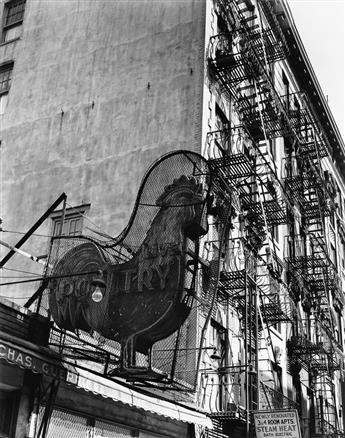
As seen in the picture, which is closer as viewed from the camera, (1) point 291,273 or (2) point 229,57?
(2) point 229,57

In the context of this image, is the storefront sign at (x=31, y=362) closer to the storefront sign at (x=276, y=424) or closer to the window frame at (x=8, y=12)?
the storefront sign at (x=276, y=424)

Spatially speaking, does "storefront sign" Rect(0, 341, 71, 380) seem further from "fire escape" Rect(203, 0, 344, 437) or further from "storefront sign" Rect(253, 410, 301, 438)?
"storefront sign" Rect(253, 410, 301, 438)

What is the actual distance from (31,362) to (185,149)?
1058 cm

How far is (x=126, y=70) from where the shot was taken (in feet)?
80.3

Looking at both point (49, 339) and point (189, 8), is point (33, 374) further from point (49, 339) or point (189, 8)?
point (189, 8)

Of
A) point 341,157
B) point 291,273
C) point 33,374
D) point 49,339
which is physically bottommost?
point 33,374

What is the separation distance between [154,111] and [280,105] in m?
9.56

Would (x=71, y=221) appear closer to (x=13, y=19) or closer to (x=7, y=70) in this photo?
(x=7, y=70)

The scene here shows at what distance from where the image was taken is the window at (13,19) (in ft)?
94.7

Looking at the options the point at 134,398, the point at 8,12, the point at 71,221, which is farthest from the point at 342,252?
the point at 134,398

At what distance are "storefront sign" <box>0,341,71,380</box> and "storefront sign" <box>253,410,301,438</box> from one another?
6.18m

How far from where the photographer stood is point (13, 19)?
29344mm

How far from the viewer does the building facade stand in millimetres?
19484

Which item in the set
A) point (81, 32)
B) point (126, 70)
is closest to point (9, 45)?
point (81, 32)
